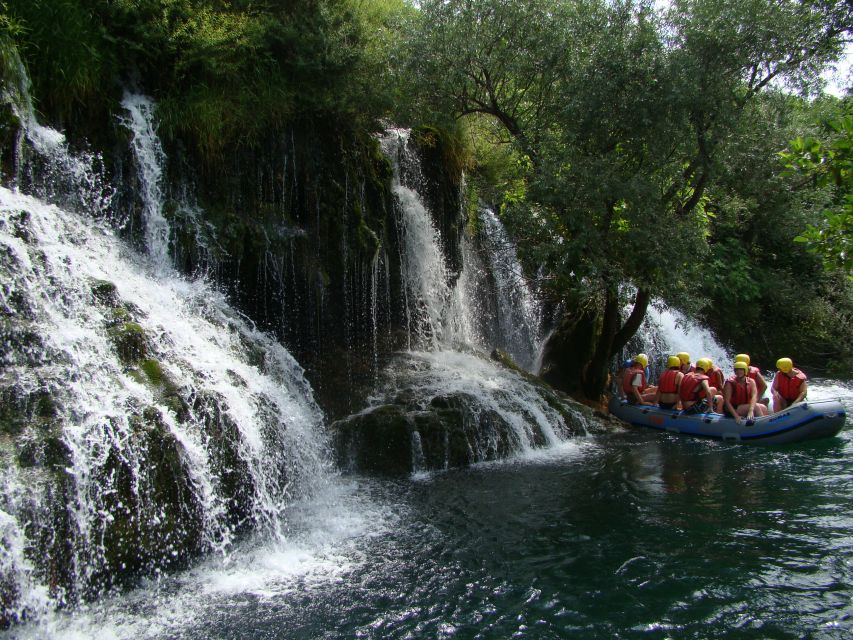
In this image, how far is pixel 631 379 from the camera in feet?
39.7

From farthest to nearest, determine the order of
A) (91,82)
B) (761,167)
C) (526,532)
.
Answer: (761,167) → (91,82) → (526,532)

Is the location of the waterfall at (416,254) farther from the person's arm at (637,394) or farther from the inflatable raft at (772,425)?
the inflatable raft at (772,425)

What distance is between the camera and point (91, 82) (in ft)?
26.5

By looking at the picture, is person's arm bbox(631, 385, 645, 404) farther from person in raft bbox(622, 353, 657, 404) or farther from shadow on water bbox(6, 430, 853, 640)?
shadow on water bbox(6, 430, 853, 640)

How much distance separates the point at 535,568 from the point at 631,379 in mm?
6991

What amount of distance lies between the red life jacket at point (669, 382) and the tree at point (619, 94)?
1.47m

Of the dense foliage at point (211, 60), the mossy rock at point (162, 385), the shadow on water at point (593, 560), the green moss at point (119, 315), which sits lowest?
the shadow on water at point (593, 560)

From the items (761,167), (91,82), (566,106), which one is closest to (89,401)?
(91,82)

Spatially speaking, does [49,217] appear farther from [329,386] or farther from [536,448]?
[536,448]

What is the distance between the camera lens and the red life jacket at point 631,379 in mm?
12078

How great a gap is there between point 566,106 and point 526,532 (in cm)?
674

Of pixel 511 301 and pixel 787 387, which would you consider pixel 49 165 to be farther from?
pixel 787 387

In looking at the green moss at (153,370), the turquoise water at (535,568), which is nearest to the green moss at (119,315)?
the green moss at (153,370)

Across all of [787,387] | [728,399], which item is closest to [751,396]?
[728,399]
